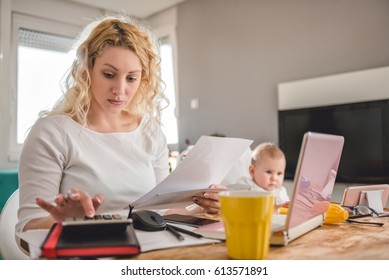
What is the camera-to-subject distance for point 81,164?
83cm

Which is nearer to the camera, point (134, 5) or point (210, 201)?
point (210, 201)

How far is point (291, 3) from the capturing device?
282cm

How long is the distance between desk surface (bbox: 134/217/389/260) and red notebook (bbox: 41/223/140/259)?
29mm

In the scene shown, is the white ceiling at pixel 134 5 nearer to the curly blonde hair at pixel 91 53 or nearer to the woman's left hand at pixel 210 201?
the curly blonde hair at pixel 91 53

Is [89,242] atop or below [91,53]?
below

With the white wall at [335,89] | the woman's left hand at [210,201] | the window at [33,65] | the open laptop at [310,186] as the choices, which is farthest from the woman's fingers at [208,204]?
the window at [33,65]

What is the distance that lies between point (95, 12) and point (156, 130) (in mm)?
3484

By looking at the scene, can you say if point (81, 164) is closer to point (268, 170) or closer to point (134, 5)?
point (268, 170)

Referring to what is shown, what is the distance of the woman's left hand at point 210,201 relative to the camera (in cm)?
74

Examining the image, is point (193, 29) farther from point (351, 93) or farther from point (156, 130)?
point (156, 130)

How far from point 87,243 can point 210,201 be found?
364 millimetres

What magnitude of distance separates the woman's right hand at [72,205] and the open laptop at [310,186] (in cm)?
26

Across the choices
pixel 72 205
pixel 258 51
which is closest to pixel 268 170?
pixel 72 205
